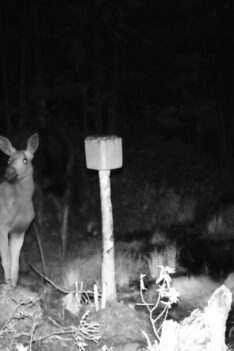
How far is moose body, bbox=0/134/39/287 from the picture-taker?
5785 mm

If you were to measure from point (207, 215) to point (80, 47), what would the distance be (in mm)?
4631

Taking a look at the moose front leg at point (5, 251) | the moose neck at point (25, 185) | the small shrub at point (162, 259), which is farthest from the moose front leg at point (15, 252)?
the small shrub at point (162, 259)

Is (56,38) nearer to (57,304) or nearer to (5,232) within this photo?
(5,232)

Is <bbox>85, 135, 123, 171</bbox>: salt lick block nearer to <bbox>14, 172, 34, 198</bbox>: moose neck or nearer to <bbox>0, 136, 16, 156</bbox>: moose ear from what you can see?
<bbox>0, 136, 16, 156</bbox>: moose ear

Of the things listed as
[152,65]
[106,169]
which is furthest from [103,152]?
[152,65]

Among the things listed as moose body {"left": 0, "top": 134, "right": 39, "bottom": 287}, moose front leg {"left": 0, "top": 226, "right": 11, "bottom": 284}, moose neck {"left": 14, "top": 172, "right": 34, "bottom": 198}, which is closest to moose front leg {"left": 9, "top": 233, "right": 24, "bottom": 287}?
moose body {"left": 0, "top": 134, "right": 39, "bottom": 287}

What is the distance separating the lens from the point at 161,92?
41.4 ft

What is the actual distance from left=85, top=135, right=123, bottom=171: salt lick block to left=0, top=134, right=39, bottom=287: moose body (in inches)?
40.9

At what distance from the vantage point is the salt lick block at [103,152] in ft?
16.3

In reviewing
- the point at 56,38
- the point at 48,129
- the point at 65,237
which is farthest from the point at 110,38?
the point at 65,237

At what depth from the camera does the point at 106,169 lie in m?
5.05

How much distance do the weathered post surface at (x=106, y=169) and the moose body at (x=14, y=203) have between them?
1.00 m

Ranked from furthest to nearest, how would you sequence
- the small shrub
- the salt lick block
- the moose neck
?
1. the small shrub
2. the moose neck
3. the salt lick block

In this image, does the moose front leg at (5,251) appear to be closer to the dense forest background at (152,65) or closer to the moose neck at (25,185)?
the moose neck at (25,185)
